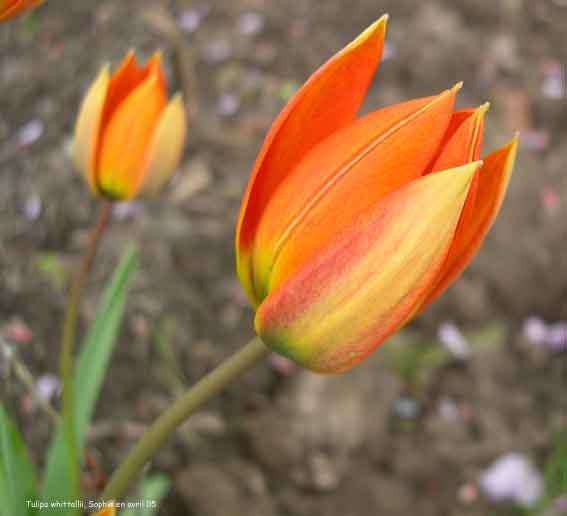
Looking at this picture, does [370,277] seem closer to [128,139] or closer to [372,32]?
[372,32]

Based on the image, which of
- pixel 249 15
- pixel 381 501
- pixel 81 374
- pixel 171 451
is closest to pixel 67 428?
pixel 81 374

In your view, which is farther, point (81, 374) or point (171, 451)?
point (171, 451)

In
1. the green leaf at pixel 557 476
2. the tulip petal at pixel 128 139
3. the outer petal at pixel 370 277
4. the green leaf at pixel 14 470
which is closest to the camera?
the outer petal at pixel 370 277

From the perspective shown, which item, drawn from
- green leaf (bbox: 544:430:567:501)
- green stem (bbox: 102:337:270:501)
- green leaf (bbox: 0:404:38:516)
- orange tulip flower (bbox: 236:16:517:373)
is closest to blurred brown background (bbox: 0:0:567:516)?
green leaf (bbox: 544:430:567:501)

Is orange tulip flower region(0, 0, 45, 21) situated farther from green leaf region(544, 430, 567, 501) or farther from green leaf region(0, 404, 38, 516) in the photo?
green leaf region(544, 430, 567, 501)

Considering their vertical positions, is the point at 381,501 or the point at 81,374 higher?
the point at 81,374

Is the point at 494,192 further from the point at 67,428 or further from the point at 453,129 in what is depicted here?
the point at 67,428

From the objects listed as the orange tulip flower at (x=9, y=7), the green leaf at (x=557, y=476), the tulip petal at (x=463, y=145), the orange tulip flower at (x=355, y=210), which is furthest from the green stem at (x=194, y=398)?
the green leaf at (x=557, y=476)

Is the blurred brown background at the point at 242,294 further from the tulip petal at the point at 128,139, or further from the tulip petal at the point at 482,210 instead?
the tulip petal at the point at 482,210
